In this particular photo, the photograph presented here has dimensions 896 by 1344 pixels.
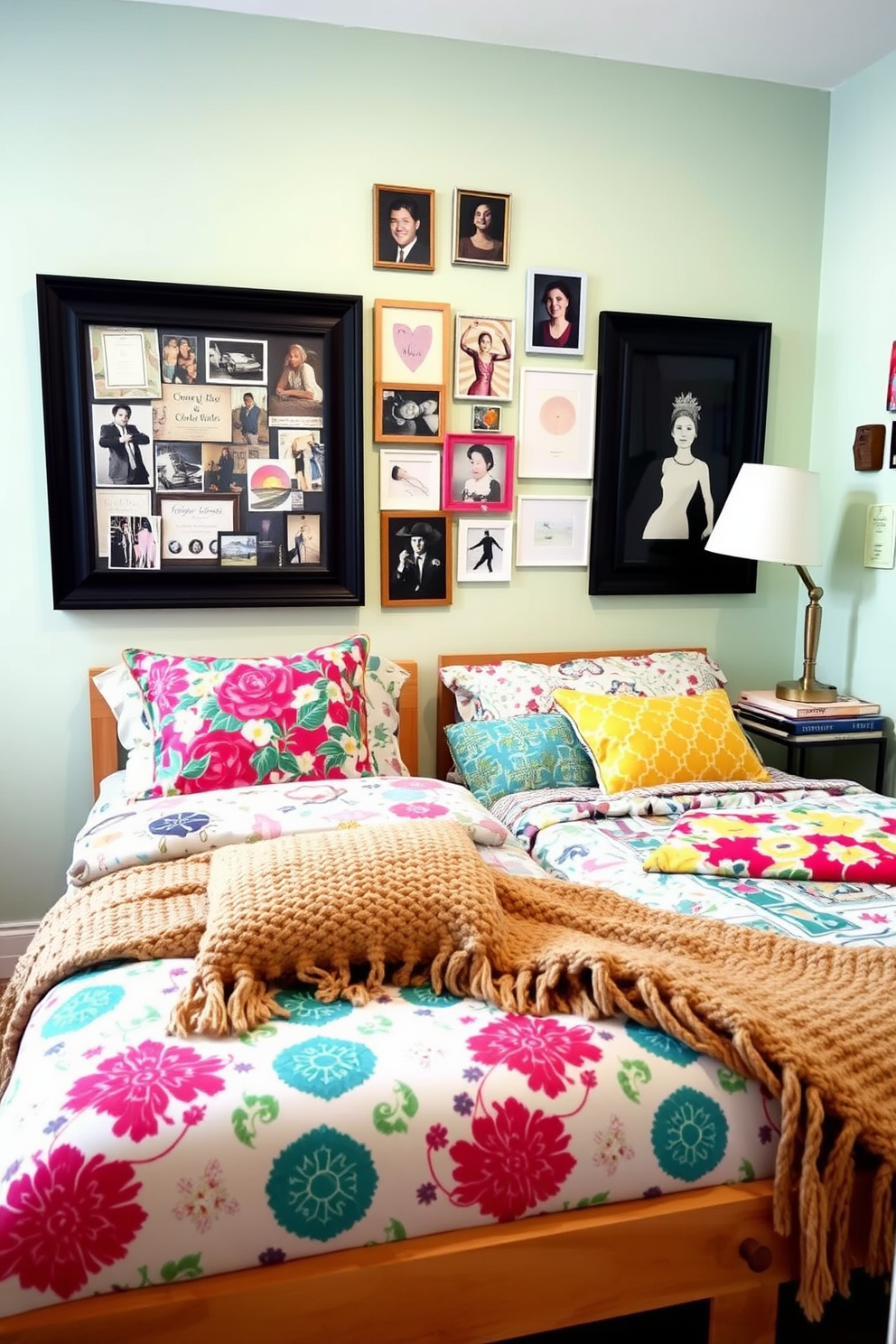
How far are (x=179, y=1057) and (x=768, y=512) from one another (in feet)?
6.94

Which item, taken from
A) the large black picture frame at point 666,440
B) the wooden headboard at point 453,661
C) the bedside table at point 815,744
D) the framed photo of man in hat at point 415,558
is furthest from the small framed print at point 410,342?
the bedside table at point 815,744

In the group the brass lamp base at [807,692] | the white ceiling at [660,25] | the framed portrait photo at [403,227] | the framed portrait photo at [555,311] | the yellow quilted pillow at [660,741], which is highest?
the white ceiling at [660,25]

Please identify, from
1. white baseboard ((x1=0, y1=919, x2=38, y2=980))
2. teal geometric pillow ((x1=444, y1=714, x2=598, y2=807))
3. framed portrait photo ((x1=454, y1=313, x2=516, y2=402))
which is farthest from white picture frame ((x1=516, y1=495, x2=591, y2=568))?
white baseboard ((x1=0, y1=919, x2=38, y2=980))

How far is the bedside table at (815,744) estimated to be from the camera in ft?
9.05

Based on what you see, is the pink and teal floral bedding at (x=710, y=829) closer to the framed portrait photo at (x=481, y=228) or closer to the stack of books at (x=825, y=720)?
the stack of books at (x=825, y=720)

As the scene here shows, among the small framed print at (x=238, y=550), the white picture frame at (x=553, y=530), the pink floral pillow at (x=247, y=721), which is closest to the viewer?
the pink floral pillow at (x=247, y=721)

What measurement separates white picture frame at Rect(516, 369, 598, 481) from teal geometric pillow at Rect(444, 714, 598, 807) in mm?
766

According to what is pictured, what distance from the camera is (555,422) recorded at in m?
2.88

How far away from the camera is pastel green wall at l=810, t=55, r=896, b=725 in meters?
2.76

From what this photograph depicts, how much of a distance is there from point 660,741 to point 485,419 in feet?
3.46

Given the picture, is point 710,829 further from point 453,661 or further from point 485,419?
point 485,419

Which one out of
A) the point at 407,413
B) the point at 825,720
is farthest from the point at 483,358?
the point at 825,720

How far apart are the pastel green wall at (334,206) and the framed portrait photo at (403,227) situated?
4cm

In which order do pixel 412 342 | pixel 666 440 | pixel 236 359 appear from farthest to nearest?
pixel 666 440, pixel 412 342, pixel 236 359
